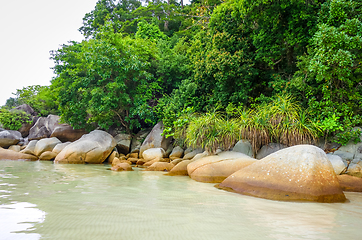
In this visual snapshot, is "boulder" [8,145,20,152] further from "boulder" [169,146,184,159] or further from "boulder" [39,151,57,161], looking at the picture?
"boulder" [169,146,184,159]

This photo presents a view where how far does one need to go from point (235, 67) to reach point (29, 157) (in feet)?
33.9

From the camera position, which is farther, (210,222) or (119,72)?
(119,72)

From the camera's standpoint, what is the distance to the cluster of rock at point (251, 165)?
13.6 feet

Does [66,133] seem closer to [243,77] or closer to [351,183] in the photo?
[243,77]

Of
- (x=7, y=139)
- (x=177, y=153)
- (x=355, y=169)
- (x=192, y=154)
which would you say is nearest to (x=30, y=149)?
(x=7, y=139)

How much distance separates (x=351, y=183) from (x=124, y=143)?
11.0 metres

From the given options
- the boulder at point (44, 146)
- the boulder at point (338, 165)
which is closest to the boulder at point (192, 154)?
the boulder at point (338, 165)

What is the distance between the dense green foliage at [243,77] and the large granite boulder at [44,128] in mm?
3688

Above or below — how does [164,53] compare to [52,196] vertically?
above

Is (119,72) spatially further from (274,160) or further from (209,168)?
(274,160)

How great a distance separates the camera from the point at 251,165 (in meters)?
4.97

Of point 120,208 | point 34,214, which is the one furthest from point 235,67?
point 34,214

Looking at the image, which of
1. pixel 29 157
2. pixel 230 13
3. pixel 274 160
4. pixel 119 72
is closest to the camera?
pixel 274 160

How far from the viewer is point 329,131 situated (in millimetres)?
7129
